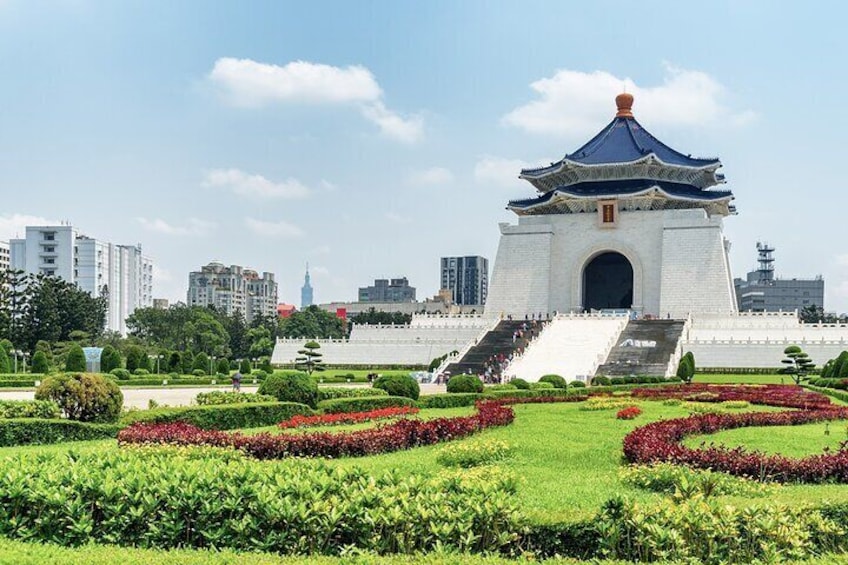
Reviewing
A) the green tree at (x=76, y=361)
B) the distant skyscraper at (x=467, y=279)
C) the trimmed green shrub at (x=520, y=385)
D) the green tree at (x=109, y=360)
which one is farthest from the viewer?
the distant skyscraper at (x=467, y=279)

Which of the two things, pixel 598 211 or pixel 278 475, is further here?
pixel 598 211

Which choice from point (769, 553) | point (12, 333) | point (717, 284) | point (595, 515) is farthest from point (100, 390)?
point (717, 284)

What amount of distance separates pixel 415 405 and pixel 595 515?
12.0m

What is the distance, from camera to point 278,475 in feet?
19.5


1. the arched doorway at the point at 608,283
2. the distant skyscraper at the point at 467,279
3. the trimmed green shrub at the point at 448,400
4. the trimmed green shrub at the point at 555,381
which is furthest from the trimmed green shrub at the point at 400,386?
the distant skyscraper at the point at 467,279

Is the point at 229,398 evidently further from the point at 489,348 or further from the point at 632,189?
the point at 632,189

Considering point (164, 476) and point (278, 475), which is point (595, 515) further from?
point (164, 476)

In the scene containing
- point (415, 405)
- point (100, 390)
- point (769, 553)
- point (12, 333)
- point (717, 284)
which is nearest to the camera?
point (769, 553)

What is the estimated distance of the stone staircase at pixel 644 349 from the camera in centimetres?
2995

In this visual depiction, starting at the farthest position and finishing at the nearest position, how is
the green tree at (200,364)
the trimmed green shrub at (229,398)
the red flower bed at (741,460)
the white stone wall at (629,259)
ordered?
the white stone wall at (629,259) < the green tree at (200,364) < the trimmed green shrub at (229,398) < the red flower bed at (741,460)

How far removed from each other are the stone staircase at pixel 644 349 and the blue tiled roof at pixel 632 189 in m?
10.2

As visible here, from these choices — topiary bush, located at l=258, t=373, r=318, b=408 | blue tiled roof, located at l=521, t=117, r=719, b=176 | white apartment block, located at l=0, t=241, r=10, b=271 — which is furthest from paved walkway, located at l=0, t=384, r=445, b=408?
white apartment block, located at l=0, t=241, r=10, b=271

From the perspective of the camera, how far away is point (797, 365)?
2927 centimetres

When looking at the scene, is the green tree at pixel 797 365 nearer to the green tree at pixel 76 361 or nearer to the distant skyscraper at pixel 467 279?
the green tree at pixel 76 361
